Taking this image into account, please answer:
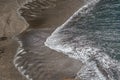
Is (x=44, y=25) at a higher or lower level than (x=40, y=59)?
higher

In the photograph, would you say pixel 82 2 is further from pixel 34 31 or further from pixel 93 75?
pixel 93 75

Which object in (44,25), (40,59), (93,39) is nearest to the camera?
(40,59)

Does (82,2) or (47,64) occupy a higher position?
(82,2)

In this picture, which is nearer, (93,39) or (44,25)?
(93,39)

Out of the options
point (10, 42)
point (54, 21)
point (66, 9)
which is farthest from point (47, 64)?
point (66, 9)

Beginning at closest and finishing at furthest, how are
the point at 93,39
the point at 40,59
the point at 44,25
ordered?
1. the point at 40,59
2. the point at 93,39
3. the point at 44,25
